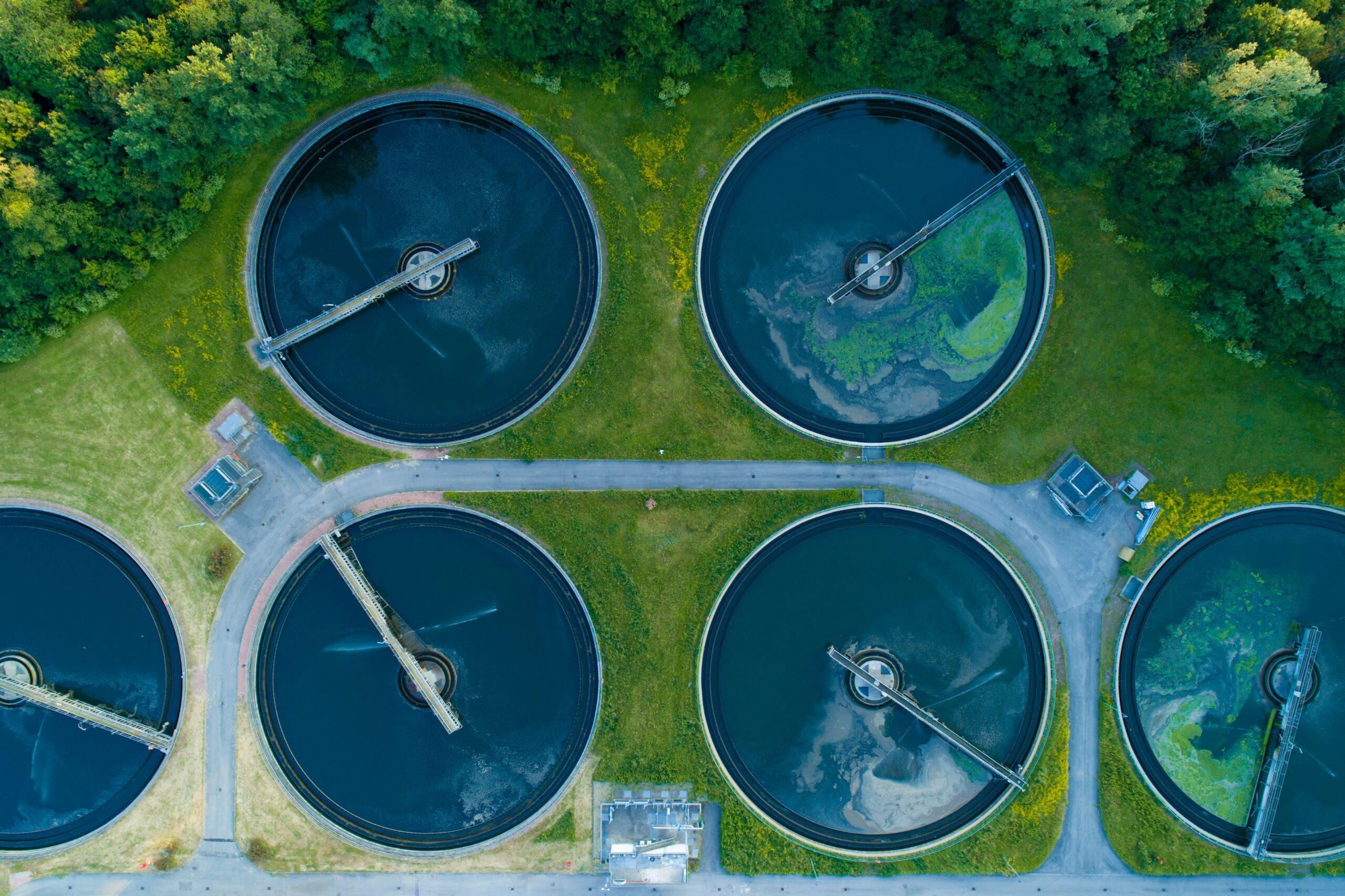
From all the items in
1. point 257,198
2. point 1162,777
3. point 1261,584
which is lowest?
point 1162,777

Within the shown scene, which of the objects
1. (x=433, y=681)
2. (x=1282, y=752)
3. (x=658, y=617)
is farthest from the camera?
(x=658, y=617)

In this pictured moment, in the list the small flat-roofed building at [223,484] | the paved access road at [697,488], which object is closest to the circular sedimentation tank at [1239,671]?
the paved access road at [697,488]

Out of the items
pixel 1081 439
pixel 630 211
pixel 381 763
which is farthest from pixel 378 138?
pixel 1081 439

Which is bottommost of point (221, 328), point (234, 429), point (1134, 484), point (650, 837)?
point (650, 837)

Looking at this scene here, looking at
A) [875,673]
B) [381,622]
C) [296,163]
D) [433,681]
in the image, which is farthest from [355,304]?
[875,673]

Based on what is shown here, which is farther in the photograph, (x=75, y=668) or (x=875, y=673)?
(x=875, y=673)

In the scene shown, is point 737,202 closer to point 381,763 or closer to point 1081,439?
point 1081,439

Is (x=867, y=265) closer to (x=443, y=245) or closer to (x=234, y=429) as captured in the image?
(x=443, y=245)
